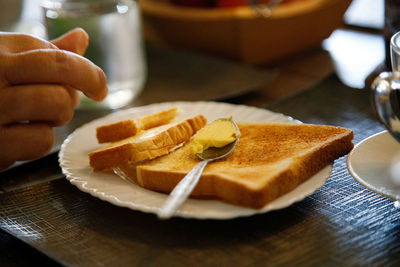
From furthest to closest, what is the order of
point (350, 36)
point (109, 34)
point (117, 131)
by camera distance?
point (350, 36)
point (109, 34)
point (117, 131)

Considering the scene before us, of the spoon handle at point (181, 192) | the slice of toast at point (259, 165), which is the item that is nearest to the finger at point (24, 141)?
the slice of toast at point (259, 165)

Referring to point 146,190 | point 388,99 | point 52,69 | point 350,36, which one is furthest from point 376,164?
point 350,36

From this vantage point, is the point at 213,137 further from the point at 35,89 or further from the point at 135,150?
the point at 35,89

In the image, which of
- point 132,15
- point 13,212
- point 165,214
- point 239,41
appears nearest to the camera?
point 165,214

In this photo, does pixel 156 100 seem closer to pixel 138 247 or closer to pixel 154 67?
pixel 154 67

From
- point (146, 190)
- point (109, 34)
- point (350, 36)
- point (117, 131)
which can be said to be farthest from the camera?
point (350, 36)

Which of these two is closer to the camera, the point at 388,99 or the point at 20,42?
the point at 388,99

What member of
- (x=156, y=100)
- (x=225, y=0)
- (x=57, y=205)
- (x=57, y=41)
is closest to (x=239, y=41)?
(x=225, y=0)
